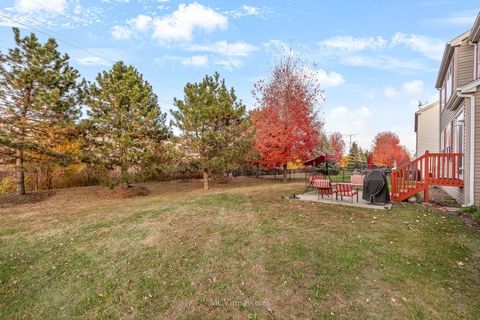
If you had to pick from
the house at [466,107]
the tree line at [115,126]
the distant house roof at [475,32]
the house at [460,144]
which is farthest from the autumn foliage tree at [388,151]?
the distant house roof at [475,32]

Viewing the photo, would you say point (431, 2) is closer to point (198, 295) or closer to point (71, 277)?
point (198, 295)

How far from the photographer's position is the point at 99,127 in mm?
12211

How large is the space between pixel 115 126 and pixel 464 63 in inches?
637

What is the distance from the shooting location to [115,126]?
1230cm

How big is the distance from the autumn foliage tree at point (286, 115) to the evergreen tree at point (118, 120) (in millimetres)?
7629

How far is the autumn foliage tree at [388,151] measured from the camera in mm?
45406

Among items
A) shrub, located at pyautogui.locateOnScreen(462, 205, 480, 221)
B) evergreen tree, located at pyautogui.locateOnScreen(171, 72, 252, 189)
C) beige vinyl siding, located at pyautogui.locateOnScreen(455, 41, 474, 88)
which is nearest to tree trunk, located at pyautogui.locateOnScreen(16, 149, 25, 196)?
evergreen tree, located at pyautogui.locateOnScreen(171, 72, 252, 189)

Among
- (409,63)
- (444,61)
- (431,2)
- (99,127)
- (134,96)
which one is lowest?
(99,127)

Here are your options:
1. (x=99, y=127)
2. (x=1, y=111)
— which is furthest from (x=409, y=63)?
(x=1, y=111)

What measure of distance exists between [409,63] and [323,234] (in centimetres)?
1445

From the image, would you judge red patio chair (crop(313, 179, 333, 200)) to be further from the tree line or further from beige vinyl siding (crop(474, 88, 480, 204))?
the tree line

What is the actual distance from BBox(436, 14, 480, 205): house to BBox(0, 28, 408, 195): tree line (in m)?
7.96

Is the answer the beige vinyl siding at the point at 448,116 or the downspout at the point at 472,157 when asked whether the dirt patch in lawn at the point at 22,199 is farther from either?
the beige vinyl siding at the point at 448,116

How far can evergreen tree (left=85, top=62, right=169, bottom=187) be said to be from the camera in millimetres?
11945
